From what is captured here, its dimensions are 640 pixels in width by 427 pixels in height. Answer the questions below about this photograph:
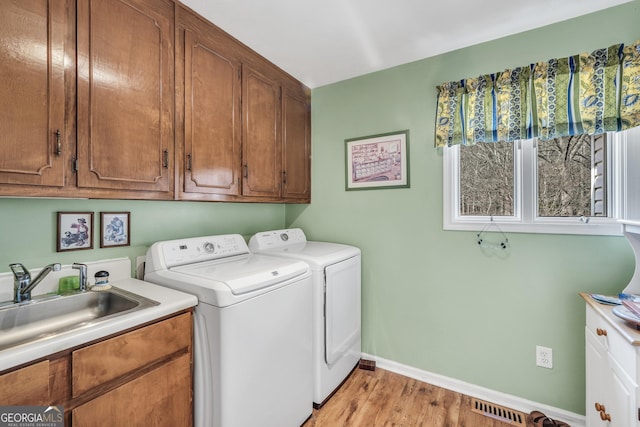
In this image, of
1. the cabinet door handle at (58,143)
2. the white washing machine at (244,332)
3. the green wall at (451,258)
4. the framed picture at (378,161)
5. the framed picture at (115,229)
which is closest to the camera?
the cabinet door handle at (58,143)

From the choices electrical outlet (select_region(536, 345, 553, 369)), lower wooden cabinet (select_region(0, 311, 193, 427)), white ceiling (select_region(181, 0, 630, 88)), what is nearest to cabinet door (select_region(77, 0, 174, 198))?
white ceiling (select_region(181, 0, 630, 88))

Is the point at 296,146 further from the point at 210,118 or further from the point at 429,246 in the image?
the point at 429,246

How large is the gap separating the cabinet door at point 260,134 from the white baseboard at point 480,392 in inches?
66.1

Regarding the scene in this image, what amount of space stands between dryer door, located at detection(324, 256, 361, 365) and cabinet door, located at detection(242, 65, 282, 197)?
81 centimetres

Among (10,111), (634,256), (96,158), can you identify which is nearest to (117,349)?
Result: (96,158)

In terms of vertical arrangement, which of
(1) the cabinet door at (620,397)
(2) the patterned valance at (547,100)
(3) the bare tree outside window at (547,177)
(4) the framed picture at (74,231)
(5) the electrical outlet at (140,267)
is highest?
(2) the patterned valance at (547,100)

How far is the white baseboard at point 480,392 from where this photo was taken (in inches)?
67.7

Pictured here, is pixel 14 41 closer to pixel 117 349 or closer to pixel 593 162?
pixel 117 349

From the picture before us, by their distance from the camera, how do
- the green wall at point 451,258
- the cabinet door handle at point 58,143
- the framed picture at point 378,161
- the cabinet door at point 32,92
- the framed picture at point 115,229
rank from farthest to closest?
the framed picture at point 378,161, the green wall at point 451,258, the framed picture at point 115,229, the cabinet door handle at point 58,143, the cabinet door at point 32,92

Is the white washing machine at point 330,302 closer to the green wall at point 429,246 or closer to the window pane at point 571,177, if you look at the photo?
the green wall at point 429,246

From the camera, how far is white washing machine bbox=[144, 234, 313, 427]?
1270mm

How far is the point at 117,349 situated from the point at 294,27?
6.33 feet

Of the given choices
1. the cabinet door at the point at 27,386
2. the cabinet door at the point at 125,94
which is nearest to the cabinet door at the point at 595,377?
the cabinet door at the point at 27,386

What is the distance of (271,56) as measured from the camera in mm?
2119
